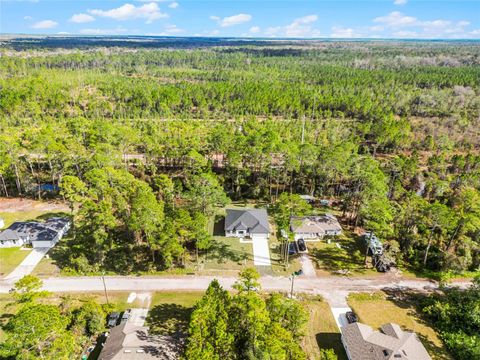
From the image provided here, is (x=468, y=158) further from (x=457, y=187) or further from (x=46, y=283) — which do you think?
(x=46, y=283)

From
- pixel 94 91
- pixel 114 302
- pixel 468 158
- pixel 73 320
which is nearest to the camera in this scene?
pixel 73 320

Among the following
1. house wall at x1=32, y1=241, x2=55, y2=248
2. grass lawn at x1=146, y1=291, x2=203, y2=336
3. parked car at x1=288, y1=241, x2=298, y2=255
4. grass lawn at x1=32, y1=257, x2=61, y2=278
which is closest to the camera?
grass lawn at x1=146, y1=291, x2=203, y2=336

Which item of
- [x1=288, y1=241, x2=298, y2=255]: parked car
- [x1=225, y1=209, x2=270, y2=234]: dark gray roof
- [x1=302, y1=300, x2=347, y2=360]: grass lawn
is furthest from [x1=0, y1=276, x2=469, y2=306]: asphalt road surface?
[x1=225, y1=209, x2=270, y2=234]: dark gray roof

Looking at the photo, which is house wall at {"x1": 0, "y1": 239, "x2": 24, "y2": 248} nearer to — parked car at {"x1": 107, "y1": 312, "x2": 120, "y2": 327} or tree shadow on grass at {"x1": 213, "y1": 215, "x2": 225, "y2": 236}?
parked car at {"x1": 107, "y1": 312, "x2": 120, "y2": 327}

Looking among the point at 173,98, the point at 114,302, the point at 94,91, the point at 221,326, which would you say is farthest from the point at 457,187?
the point at 94,91

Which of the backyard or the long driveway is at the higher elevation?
the backyard

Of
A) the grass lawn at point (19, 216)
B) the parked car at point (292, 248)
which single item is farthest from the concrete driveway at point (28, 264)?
the parked car at point (292, 248)

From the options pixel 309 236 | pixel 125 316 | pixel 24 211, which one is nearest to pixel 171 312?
pixel 125 316

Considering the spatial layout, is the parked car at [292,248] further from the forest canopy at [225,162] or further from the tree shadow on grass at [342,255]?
the forest canopy at [225,162]
